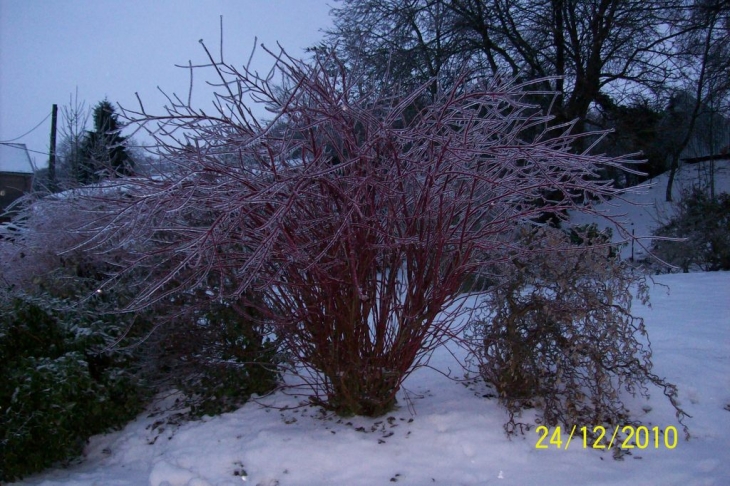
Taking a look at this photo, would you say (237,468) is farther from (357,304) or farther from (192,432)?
(357,304)

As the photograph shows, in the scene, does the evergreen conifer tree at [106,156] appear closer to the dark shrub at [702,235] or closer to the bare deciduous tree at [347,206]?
the bare deciduous tree at [347,206]

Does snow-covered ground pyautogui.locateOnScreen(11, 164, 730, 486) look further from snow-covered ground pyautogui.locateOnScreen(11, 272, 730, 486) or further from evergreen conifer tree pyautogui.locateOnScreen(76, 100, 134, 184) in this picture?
evergreen conifer tree pyautogui.locateOnScreen(76, 100, 134, 184)

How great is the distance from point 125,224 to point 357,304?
1.41 meters

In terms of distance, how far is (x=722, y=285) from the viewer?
7.54 m

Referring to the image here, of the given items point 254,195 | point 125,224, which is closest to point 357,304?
A: point 254,195

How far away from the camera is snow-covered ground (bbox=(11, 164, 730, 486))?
10.3 ft
